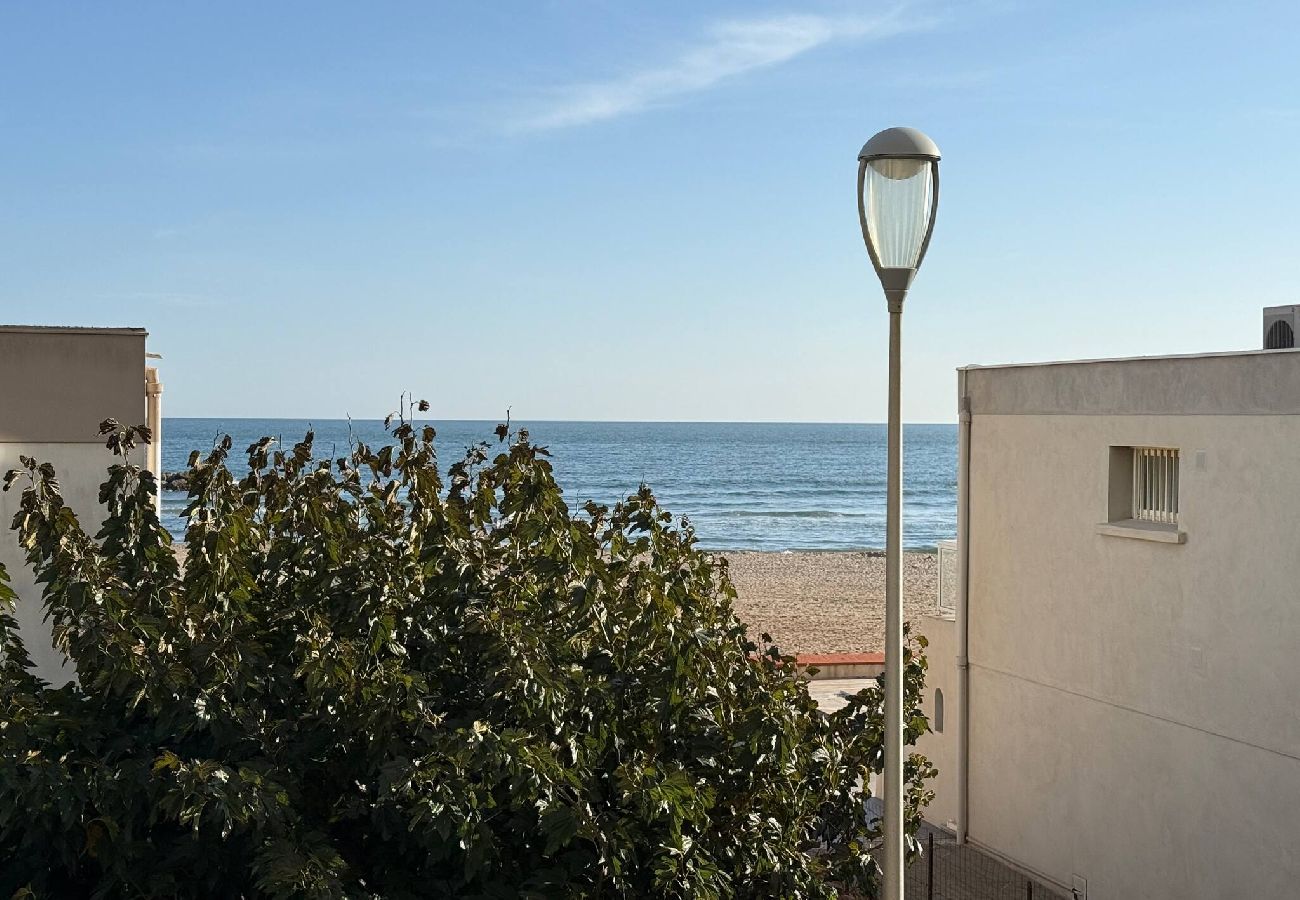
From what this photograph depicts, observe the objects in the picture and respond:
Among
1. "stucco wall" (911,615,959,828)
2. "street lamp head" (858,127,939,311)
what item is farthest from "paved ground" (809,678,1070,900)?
"street lamp head" (858,127,939,311)

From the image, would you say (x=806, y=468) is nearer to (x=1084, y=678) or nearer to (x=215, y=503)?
(x=1084, y=678)

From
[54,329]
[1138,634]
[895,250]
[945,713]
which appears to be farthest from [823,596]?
[895,250]

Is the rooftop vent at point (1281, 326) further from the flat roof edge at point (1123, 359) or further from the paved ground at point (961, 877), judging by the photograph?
the paved ground at point (961, 877)

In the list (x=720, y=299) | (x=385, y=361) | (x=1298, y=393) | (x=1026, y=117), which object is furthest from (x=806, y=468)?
(x=1298, y=393)

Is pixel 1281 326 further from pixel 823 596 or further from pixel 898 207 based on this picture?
pixel 823 596

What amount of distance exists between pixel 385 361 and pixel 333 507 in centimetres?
7283

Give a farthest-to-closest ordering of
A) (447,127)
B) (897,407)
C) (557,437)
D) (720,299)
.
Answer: (557,437), (720,299), (447,127), (897,407)

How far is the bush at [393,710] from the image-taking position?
534 centimetres

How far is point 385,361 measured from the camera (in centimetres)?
7769

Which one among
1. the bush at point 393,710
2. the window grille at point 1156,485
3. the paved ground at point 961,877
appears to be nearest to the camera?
the bush at point 393,710

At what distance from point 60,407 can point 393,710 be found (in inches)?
198

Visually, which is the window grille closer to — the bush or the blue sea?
the bush

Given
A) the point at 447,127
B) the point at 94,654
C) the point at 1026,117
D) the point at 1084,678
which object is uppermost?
the point at 447,127

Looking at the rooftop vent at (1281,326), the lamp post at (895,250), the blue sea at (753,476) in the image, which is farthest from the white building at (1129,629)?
the blue sea at (753,476)
